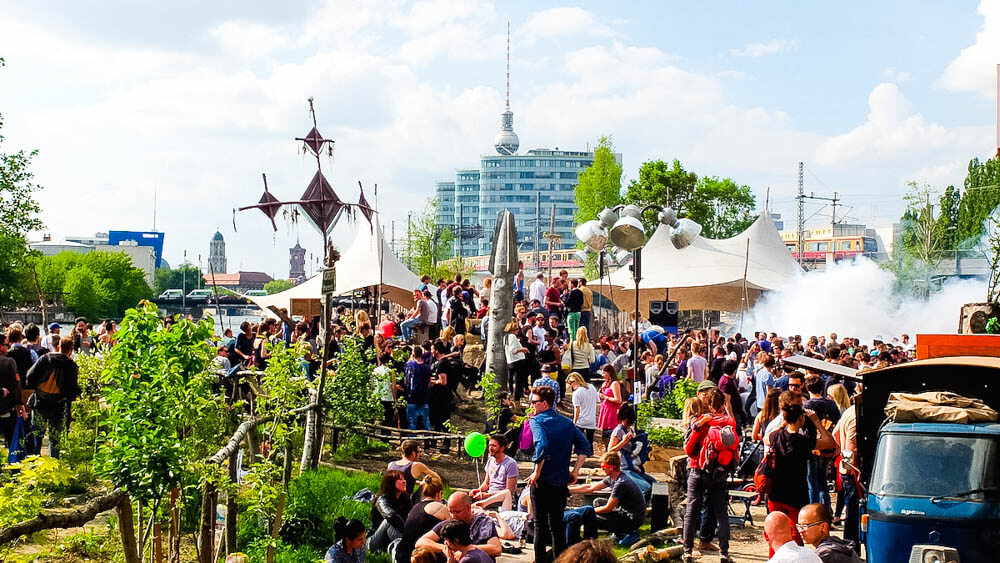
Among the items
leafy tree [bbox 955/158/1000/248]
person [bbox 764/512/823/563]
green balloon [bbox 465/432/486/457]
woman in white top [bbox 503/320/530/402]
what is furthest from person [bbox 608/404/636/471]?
leafy tree [bbox 955/158/1000/248]

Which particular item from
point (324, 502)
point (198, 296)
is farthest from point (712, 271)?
point (198, 296)

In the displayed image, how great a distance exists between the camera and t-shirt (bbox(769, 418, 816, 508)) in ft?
29.6

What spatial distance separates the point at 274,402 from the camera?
9.62m

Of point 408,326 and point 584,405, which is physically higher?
point 408,326

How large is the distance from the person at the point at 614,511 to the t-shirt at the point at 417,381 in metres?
5.19

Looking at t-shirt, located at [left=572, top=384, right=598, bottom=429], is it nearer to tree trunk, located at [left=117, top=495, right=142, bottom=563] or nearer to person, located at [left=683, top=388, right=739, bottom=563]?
person, located at [left=683, top=388, right=739, bottom=563]

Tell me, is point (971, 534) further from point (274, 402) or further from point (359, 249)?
point (359, 249)

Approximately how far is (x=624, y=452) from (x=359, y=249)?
19018mm

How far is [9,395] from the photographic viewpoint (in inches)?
455

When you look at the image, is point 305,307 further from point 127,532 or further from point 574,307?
point 127,532

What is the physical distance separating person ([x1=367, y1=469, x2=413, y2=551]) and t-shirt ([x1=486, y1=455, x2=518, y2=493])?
1594 millimetres

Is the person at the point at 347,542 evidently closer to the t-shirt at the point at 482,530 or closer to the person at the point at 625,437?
the t-shirt at the point at 482,530

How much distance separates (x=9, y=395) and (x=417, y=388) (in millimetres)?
5483

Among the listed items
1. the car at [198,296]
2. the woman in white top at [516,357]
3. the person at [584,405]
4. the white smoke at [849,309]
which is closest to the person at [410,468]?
the person at [584,405]
